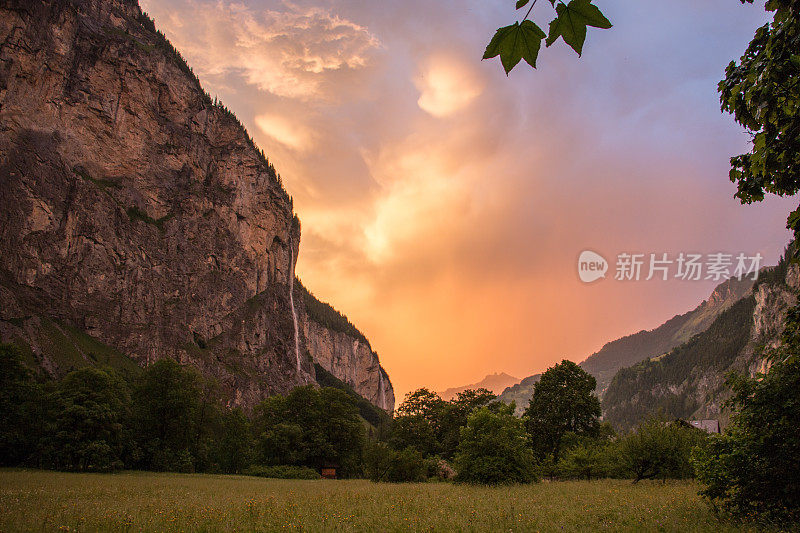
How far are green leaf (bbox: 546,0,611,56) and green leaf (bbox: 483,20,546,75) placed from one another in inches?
4.0

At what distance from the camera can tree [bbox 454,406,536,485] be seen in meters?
28.2

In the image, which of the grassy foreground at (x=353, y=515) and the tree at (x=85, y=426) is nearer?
the grassy foreground at (x=353, y=515)

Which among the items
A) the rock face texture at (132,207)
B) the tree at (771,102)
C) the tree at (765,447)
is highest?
the rock face texture at (132,207)

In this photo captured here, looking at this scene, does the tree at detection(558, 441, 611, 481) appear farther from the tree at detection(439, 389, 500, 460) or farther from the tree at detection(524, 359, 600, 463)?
the tree at detection(439, 389, 500, 460)

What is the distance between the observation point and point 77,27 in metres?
111

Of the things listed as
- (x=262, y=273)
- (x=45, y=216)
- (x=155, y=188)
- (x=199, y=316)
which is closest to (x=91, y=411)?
(x=45, y=216)

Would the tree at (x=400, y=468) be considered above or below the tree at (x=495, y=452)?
below

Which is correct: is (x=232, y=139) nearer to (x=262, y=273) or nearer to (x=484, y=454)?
(x=262, y=273)

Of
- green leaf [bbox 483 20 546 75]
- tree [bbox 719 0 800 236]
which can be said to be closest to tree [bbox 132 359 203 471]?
tree [bbox 719 0 800 236]

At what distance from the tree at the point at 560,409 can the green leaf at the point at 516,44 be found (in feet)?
166

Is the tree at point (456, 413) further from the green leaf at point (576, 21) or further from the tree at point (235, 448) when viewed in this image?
the green leaf at point (576, 21)

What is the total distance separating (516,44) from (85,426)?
50.0 metres

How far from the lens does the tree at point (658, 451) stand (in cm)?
2716

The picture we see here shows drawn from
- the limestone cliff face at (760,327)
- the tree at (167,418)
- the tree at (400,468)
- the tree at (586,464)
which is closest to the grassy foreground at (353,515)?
the tree at (586,464)
